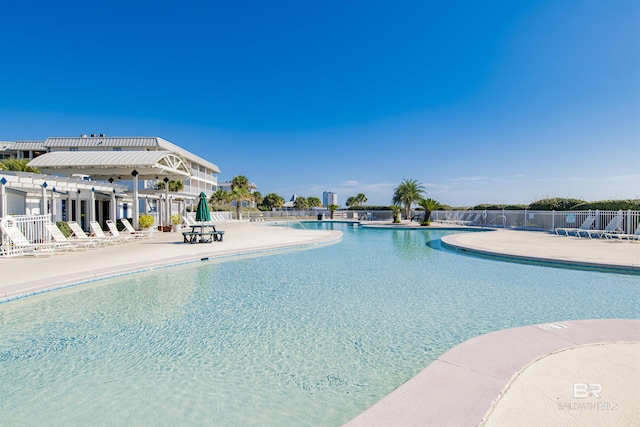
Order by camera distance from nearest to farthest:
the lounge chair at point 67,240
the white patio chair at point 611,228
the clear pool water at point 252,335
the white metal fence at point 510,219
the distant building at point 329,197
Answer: the clear pool water at point 252,335 → the lounge chair at point 67,240 → the white metal fence at point 510,219 → the white patio chair at point 611,228 → the distant building at point 329,197

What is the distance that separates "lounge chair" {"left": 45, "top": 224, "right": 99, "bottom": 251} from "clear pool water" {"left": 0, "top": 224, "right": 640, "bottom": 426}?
502cm

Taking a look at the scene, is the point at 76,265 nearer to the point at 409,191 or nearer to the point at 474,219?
the point at 474,219

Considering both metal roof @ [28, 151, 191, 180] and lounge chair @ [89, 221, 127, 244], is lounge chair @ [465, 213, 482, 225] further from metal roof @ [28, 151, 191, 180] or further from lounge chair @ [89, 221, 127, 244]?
lounge chair @ [89, 221, 127, 244]

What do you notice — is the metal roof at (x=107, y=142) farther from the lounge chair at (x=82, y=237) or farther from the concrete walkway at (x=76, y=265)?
the concrete walkway at (x=76, y=265)

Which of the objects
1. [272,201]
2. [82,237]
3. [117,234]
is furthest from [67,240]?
[272,201]

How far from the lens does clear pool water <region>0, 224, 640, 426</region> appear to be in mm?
2621

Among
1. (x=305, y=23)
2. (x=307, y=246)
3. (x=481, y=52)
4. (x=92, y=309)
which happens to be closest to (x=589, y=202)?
(x=481, y=52)

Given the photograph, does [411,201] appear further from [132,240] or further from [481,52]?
[132,240]

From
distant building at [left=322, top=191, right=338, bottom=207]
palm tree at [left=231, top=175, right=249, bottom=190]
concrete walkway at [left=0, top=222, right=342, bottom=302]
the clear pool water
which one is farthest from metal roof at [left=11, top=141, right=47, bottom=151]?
distant building at [left=322, top=191, right=338, bottom=207]

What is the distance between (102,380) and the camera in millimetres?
3012

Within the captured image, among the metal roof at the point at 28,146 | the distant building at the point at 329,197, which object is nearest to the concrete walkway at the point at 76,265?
the metal roof at the point at 28,146

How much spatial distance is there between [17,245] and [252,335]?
9.02 m

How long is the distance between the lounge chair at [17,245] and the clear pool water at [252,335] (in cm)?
463

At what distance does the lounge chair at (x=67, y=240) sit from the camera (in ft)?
33.1
